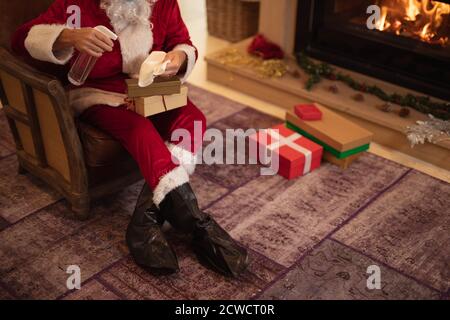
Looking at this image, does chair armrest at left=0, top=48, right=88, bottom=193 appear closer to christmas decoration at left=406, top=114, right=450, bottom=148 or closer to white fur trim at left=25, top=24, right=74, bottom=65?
white fur trim at left=25, top=24, right=74, bottom=65

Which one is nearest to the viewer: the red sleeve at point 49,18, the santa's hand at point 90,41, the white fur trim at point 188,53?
the santa's hand at point 90,41

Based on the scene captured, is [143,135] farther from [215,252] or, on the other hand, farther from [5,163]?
[5,163]

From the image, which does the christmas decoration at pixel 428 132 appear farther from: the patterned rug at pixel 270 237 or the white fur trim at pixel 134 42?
the white fur trim at pixel 134 42

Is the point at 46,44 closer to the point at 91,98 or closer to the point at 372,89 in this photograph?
the point at 91,98

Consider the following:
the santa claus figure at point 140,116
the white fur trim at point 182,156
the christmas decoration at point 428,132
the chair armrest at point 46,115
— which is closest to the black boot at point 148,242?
the santa claus figure at point 140,116

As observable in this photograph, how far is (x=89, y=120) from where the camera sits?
217 centimetres

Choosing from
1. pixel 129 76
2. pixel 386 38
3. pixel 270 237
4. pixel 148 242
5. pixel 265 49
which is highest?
pixel 129 76

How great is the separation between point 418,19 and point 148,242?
72.1 inches

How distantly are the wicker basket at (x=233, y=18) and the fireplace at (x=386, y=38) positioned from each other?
0.53 meters

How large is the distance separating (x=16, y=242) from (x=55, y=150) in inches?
15.0

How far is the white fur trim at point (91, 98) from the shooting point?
2.13 metres

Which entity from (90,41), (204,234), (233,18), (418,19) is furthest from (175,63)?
(233,18)

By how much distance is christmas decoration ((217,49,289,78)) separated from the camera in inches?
126

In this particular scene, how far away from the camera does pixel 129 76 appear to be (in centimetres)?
221
